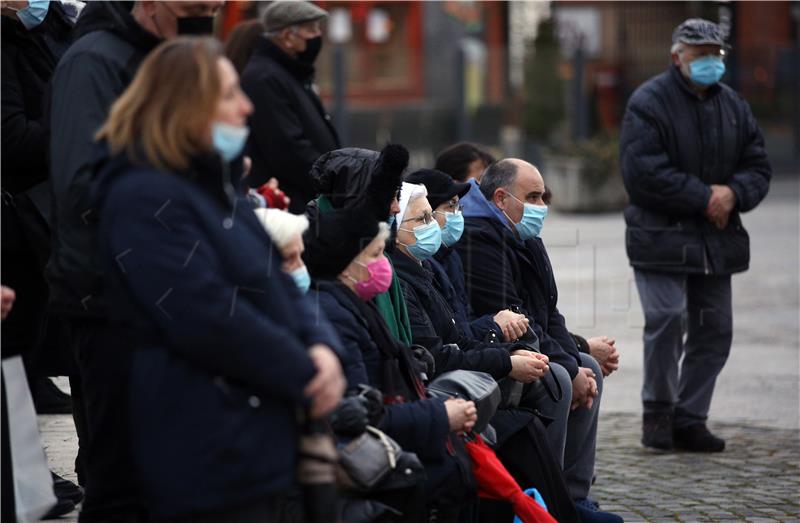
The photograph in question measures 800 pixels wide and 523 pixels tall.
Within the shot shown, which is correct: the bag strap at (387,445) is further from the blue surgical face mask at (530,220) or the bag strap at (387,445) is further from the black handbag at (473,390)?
the blue surgical face mask at (530,220)

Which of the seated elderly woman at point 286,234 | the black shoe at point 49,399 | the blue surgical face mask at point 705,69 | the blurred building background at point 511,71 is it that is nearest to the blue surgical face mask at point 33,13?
the seated elderly woman at point 286,234

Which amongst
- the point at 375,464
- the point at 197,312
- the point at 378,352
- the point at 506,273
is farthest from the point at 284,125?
the point at 197,312

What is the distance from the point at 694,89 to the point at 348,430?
4.23m

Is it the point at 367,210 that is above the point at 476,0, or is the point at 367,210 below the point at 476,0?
above

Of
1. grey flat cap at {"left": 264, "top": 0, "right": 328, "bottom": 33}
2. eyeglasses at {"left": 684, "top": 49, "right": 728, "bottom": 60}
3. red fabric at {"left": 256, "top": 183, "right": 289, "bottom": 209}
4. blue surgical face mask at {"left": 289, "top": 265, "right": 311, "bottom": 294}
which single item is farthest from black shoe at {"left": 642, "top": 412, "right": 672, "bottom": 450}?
blue surgical face mask at {"left": 289, "top": 265, "right": 311, "bottom": 294}

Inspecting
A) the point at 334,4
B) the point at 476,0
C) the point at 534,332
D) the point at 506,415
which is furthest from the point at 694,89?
the point at 476,0

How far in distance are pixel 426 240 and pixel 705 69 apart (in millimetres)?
2742

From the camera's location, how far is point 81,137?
14.8 ft

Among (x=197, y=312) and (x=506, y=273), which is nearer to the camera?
(x=197, y=312)

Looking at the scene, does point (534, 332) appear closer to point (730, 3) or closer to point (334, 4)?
point (334, 4)

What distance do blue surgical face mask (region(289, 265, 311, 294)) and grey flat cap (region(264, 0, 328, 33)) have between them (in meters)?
3.64

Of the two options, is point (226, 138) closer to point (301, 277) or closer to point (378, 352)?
point (301, 277)

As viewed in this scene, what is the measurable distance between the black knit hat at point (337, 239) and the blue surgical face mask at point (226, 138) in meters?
1.02

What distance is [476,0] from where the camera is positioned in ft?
90.7
